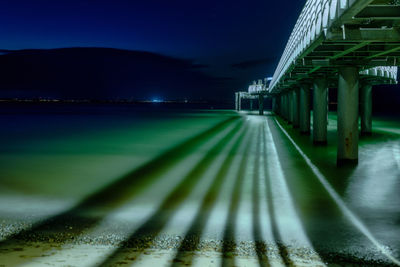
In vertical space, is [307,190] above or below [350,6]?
below

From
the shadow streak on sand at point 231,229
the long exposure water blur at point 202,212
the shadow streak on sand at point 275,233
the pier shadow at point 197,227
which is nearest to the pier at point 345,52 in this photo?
the long exposure water blur at point 202,212

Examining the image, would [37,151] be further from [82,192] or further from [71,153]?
[82,192]

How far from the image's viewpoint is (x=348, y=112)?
47.8 feet

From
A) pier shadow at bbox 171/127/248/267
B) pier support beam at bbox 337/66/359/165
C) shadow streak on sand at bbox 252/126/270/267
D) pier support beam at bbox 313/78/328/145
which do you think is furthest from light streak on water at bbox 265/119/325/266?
pier support beam at bbox 313/78/328/145

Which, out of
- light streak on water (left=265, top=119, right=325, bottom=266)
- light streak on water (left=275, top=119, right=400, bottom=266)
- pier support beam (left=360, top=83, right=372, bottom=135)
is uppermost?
pier support beam (left=360, top=83, right=372, bottom=135)

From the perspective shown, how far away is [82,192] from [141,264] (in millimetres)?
5579

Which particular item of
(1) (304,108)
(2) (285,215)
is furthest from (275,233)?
(1) (304,108)

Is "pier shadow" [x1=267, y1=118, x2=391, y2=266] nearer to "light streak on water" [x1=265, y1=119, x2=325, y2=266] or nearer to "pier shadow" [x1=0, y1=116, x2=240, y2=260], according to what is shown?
"light streak on water" [x1=265, y1=119, x2=325, y2=266]

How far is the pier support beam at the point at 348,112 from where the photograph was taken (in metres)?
14.5

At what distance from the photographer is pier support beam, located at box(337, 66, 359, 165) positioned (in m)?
14.5

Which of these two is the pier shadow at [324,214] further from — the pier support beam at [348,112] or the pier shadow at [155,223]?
the pier shadow at [155,223]

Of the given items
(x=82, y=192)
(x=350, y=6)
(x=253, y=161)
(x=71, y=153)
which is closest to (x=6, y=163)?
(x=71, y=153)

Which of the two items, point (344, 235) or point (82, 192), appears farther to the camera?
point (82, 192)

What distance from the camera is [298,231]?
729cm
